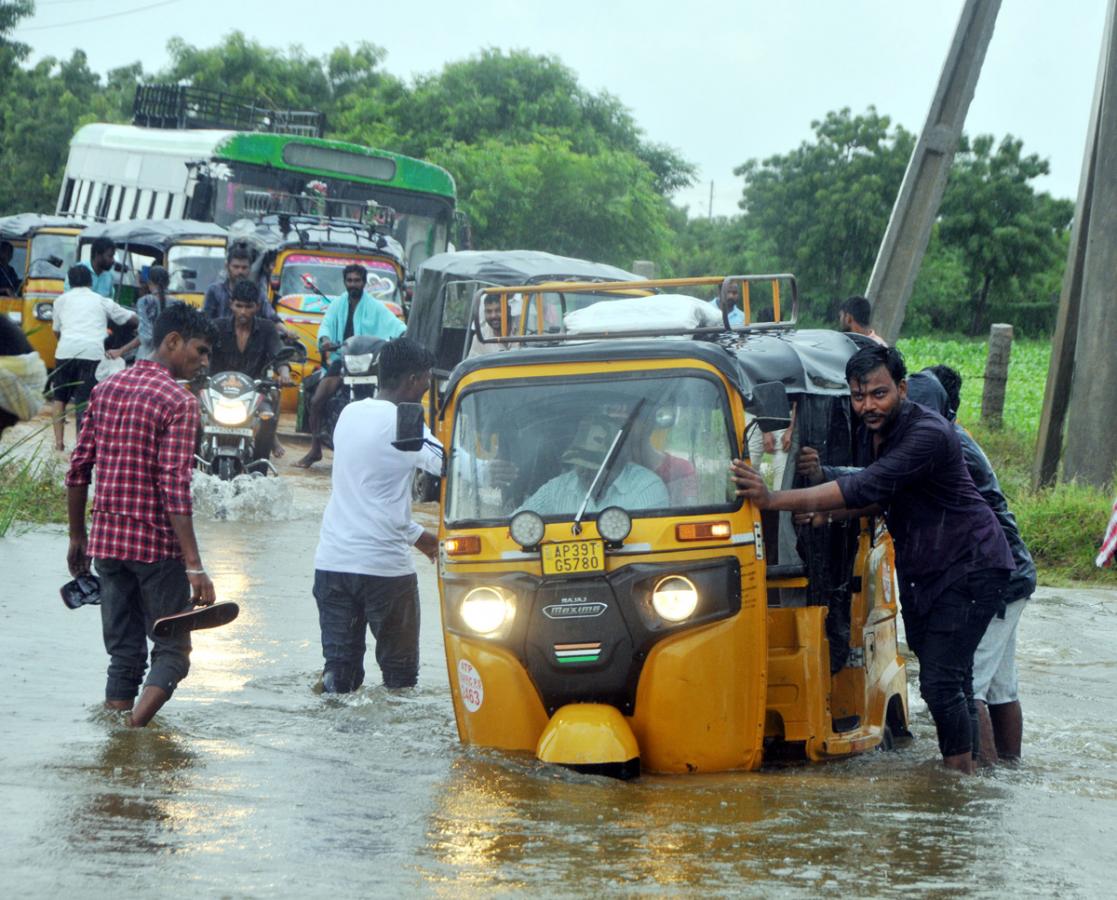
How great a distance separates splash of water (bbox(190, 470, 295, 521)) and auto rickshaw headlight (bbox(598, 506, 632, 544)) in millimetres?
7781

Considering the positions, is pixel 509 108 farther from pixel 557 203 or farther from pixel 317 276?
pixel 317 276

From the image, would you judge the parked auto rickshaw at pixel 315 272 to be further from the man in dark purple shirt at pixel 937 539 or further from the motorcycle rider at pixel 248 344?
the man in dark purple shirt at pixel 937 539

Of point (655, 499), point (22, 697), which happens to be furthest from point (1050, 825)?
point (22, 697)

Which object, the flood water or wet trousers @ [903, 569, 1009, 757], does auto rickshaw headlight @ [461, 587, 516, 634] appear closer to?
the flood water

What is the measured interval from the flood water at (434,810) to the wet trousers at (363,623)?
0.11m

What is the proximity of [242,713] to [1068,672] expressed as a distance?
486 centimetres

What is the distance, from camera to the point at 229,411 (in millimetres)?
13258

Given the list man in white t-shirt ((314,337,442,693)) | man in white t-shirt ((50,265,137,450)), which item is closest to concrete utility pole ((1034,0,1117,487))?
man in white t-shirt ((314,337,442,693))

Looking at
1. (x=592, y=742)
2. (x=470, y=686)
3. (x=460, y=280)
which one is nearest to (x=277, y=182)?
(x=460, y=280)

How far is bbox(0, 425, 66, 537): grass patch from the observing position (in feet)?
37.9

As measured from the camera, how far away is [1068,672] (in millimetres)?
9648

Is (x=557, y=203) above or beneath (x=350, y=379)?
above

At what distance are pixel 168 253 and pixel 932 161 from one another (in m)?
9.81

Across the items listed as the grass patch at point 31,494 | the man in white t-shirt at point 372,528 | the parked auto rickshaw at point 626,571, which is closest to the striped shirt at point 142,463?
the man in white t-shirt at point 372,528
